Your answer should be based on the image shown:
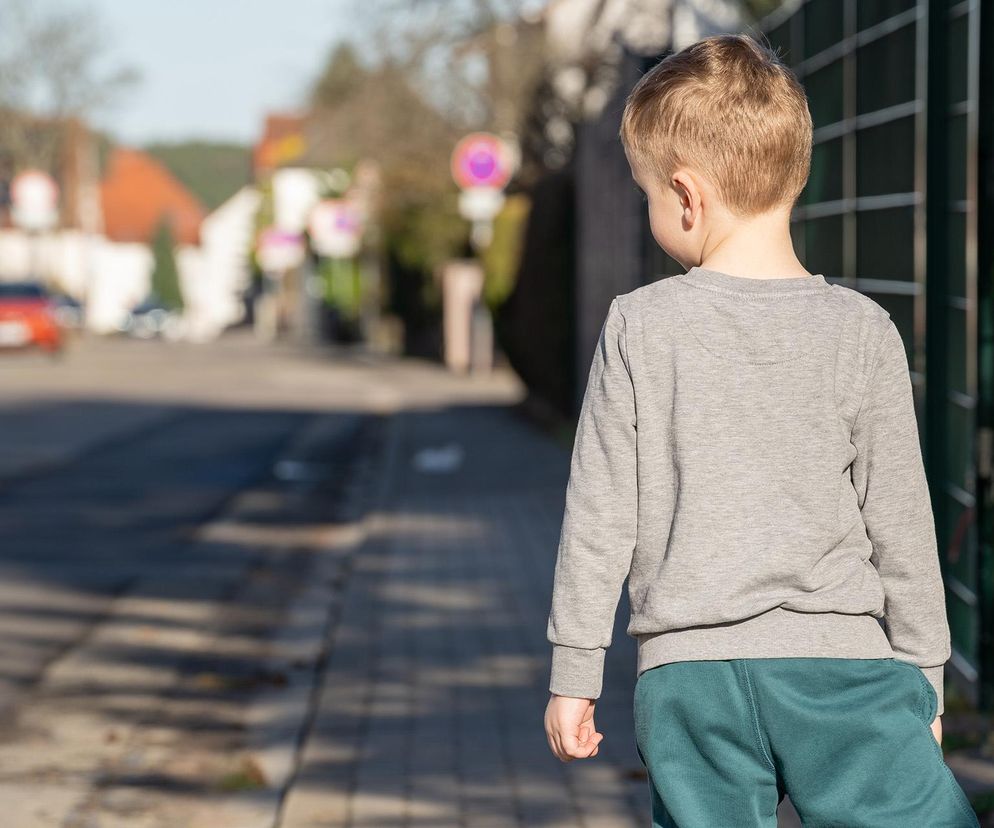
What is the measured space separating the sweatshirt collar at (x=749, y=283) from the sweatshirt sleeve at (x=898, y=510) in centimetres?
11

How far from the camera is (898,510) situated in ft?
7.69

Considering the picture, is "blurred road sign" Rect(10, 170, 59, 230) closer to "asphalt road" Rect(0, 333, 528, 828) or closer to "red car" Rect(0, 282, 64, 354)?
"red car" Rect(0, 282, 64, 354)

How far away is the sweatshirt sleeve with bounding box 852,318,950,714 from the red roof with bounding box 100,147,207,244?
107m

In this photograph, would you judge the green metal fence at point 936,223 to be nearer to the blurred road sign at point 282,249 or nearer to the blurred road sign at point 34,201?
the blurred road sign at point 282,249

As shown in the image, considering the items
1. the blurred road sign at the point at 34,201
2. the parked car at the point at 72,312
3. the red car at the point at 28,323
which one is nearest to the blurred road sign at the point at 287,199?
the parked car at the point at 72,312

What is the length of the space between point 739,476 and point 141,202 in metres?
112

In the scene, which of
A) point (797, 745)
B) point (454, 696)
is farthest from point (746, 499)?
point (454, 696)

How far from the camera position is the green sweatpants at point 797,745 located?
227 cm

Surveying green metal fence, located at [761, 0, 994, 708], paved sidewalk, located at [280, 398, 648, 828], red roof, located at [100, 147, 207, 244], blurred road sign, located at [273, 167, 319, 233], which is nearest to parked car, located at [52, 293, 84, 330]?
blurred road sign, located at [273, 167, 319, 233]

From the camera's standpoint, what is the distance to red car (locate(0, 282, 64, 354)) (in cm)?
3681

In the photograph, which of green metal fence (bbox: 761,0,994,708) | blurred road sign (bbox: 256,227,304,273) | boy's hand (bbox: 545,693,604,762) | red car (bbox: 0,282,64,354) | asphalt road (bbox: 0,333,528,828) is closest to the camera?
boy's hand (bbox: 545,693,604,762)

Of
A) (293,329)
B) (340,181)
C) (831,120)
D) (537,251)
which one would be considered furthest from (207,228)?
(831,120)

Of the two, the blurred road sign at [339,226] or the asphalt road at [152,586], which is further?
the blurred road sign at [339,226]

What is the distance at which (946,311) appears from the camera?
219 inches
